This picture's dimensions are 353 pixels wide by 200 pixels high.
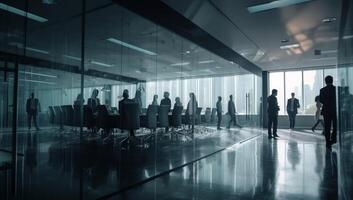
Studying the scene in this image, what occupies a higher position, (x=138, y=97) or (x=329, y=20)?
(x=329, y=20)

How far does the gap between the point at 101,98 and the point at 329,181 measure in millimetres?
3082

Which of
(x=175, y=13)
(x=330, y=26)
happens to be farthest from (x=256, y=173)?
(x=330, y=26)

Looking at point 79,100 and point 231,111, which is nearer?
point 79,100

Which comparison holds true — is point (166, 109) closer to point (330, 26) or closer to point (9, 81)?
point (9, 81)

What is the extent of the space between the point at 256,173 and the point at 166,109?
2275 mm

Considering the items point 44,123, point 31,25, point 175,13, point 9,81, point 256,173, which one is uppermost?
point 175,13

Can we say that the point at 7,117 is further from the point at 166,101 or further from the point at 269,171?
the point at 269,171

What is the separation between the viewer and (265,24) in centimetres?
571

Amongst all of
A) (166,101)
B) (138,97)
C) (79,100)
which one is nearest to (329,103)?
(166,101)

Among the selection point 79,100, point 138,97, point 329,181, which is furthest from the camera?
point 138,97

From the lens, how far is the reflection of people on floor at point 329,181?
2525 millimetres

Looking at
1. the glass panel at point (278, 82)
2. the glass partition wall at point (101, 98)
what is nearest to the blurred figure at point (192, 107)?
the glass partition wall at point (101, 98)

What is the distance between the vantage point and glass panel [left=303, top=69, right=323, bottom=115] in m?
12.3

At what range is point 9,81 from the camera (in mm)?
2396
